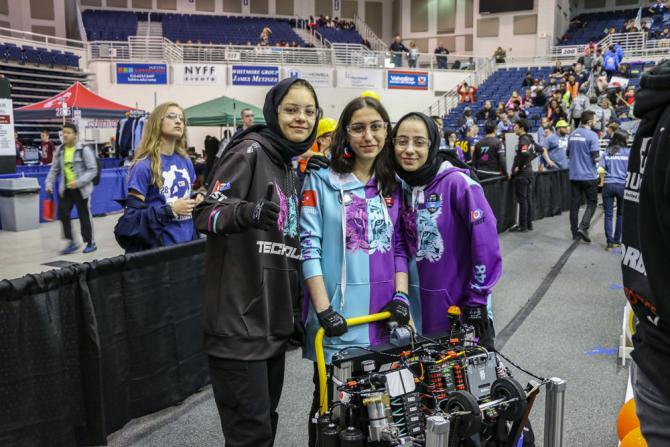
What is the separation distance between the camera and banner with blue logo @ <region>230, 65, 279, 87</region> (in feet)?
78.7

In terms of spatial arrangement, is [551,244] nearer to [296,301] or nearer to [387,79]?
[296,301]

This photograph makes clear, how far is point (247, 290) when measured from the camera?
2.11m

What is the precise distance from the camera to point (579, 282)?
6.80m

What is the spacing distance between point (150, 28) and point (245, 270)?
32.6m

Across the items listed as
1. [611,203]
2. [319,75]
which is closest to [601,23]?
[319,75]

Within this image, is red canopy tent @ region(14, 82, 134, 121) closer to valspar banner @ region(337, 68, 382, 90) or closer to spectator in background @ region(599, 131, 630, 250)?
valspar banner @ region(337, 68, 382, 90)

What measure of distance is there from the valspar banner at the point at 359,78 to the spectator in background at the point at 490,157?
15.1 metres

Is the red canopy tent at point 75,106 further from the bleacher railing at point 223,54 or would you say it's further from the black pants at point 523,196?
the black pants at point 523,196

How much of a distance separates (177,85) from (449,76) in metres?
11.5

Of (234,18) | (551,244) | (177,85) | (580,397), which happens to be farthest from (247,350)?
(234,18)

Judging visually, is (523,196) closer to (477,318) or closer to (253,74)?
(477,318)

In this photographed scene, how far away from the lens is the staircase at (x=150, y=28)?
102 ft

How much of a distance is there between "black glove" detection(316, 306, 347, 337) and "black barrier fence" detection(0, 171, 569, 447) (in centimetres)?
143

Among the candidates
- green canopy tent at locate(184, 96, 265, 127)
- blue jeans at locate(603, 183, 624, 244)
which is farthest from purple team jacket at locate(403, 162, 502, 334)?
green canopy tent at locate(184, 96, 265, 127)
